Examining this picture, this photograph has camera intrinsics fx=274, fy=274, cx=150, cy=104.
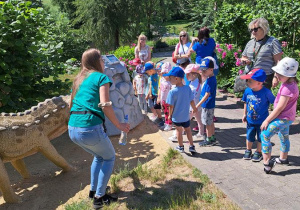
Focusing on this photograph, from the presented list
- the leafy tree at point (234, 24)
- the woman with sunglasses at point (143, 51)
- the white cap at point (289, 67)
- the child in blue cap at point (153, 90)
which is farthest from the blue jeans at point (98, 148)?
the leafy tree at point (234, 24)

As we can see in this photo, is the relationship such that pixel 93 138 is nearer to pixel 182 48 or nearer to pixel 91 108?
pixel 91 108

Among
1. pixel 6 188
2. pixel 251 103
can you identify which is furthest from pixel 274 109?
pixel 6 188

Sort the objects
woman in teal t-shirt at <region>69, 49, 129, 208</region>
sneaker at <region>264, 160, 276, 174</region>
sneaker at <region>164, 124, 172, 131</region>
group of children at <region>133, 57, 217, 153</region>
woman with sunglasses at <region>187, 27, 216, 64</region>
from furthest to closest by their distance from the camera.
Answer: sneaker at <region>164, 124, 172, 131</region> < woman with sunglasses at <region>187, 27, 216, 64</region> < group of children at <region>133, 57, 217, 153</region> < sneaker at <region>264, 160, 276, 174</region> < woman in teal t-shirt at <region>69, 49, 129, 208</region>

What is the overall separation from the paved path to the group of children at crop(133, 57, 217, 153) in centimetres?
30

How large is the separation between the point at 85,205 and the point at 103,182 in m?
0.44

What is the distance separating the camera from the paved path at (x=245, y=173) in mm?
3162

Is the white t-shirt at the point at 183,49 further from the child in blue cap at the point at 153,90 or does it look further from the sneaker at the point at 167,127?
the sneaker at the point at 167,127

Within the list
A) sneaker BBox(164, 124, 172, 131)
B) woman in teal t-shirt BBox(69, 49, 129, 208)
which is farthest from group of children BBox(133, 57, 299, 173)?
woman in teal t-shirt BBox(69, 49, 129, 208)

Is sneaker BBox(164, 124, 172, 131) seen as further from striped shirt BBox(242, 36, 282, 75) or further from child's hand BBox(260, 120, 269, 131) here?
child's hand BBox(260, 120, 269, 131)

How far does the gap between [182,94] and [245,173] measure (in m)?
1.42

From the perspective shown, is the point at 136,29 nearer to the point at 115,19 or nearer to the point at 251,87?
the point at 115,19

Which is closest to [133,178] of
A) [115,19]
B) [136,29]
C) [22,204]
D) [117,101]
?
[22,204]

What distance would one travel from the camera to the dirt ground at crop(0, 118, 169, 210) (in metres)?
3.78

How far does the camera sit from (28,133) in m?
3.81
